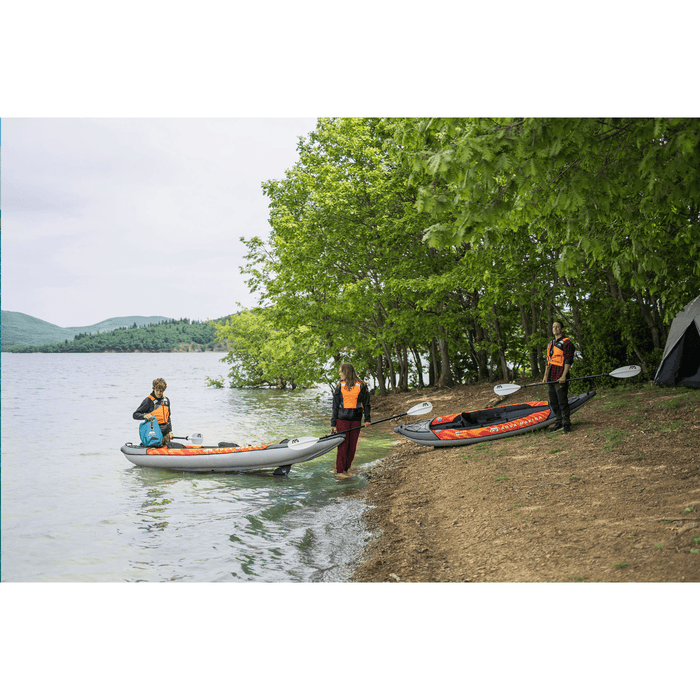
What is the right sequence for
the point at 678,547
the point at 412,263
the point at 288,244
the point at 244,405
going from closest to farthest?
1. the point at 678,547
2. the point at 412,263
3. the point at 288,244
4. the point at 244,405

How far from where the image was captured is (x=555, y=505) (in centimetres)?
504

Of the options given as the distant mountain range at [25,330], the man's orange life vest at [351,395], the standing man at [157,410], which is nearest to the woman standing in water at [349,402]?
the man's orange life vest at [351,395]

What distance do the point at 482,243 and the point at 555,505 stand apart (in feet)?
13.0

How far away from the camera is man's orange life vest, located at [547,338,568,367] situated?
7.65 m

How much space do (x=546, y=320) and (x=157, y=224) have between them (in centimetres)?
1682

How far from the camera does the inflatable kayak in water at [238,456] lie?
7922 millimetres

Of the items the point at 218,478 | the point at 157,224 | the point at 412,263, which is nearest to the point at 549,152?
the point at 218,478

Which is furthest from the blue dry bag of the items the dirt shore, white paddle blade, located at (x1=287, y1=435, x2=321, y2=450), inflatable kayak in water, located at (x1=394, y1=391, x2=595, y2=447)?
inflatable kayak in water, located at (x1=394, y1=391, x2=595, y2=447)

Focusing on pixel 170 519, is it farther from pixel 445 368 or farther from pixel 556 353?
pixel 445 368

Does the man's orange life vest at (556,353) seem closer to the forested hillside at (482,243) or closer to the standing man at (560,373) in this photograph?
the standing man at (560,373)

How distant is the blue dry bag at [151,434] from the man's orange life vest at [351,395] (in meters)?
3.38

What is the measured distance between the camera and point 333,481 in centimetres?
804

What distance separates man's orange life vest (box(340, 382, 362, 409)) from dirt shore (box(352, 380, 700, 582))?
1.13m
